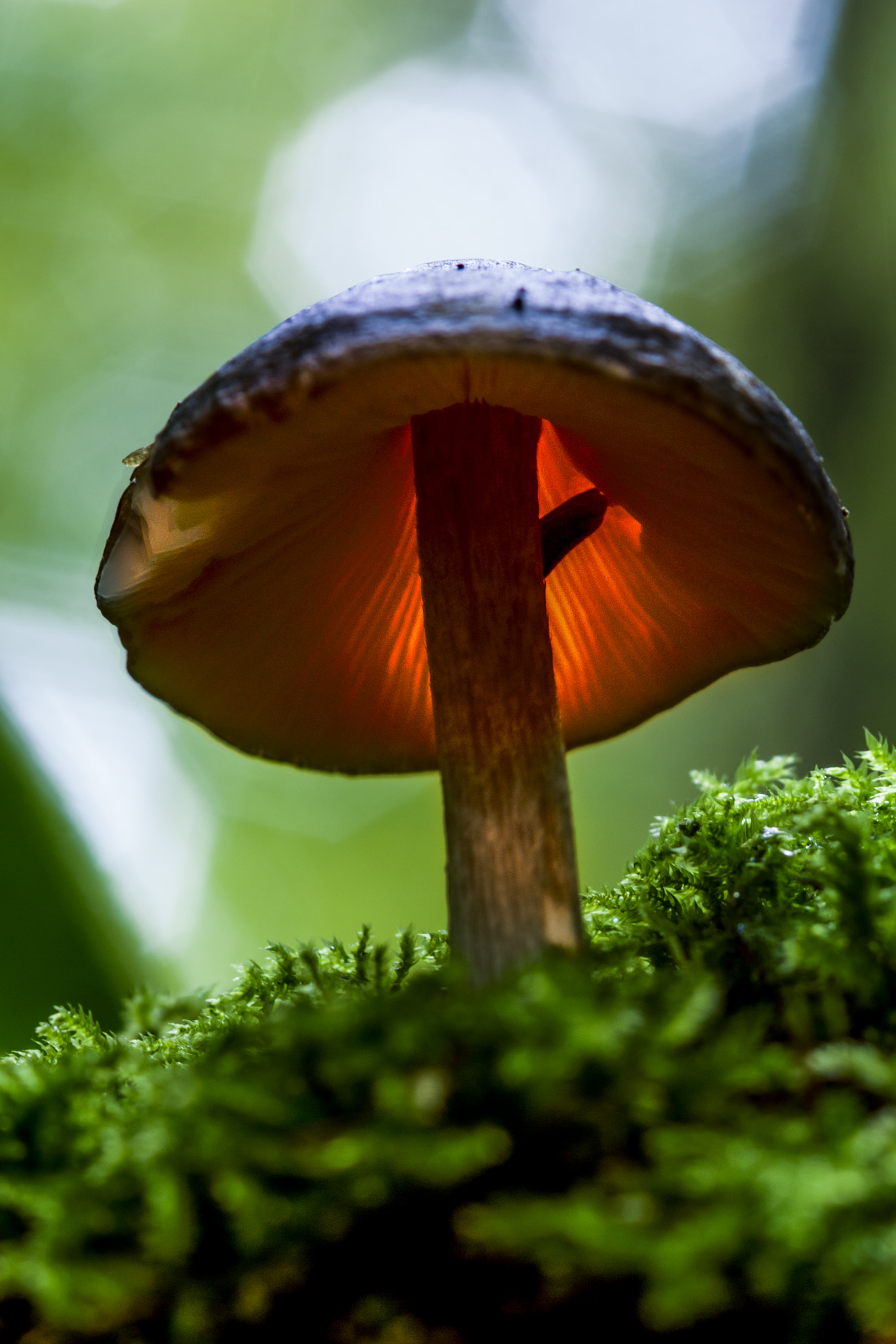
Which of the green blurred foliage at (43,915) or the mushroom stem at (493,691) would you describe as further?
the green blurred foliage at (43,915)

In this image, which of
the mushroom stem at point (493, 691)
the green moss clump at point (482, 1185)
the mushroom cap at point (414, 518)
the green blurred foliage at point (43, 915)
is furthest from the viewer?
the green blurred foliage at point (43, 915)

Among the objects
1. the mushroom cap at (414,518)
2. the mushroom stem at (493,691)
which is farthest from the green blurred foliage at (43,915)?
the mushroom stem at (493,691)

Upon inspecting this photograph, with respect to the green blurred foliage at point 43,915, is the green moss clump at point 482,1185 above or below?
below

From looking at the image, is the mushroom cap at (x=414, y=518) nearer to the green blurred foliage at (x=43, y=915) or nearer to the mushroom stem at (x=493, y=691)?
the mushroom stem at (x=493, y=691)

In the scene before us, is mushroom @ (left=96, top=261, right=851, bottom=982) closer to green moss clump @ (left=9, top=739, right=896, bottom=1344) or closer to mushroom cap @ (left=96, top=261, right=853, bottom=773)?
mushroom cap @ (left=96, top=261, right=853, bottom=773)

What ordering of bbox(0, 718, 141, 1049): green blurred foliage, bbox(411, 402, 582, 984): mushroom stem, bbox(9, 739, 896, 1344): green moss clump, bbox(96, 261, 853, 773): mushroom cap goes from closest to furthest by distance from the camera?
bbox(9, 739, 896, 1344): green moss clump, bbox(96, 261, 853, 773): mushroom cap, bbox(411, 402, 582, 984): mushroom stem, bbox(0, 718, 141, 1049): green blurred foliage

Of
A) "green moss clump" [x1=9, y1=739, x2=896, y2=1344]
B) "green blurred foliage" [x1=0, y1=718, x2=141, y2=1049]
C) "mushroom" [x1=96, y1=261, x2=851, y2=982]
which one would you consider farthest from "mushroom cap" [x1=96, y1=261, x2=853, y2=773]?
"green blurred foliage" [x1=0, y1=718, x2=141, y2=1049]

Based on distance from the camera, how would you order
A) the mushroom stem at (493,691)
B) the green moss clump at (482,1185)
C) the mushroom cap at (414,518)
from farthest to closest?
the mushroom stem at (493,691)
the mushroom cap at (414,518)
the green moss clump at (482,1185)
